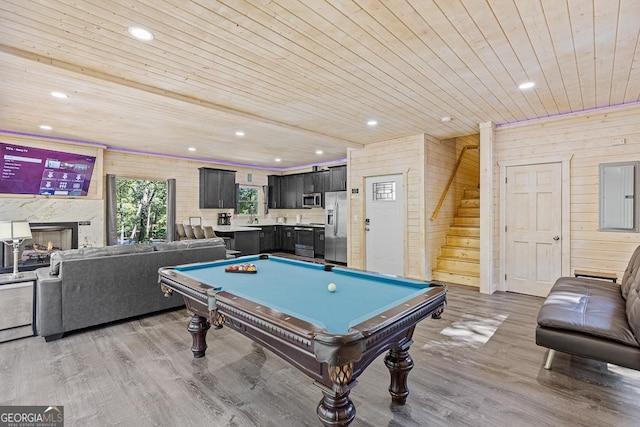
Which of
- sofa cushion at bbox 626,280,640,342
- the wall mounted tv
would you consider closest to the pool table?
sofa cushion at bbox 626,280,640,342

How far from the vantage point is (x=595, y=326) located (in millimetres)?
2225

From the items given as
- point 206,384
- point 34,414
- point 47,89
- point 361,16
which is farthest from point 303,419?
point 47,89

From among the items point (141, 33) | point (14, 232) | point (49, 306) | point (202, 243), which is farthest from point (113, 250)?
point (141, 33)

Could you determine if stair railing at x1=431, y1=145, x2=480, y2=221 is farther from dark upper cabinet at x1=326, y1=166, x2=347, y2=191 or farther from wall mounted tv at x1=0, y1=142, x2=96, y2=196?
wall mounted tv at x1=0, y1=142, x2=96, y2=196

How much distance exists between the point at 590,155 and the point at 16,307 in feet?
23.3

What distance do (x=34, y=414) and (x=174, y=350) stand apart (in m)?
1.01

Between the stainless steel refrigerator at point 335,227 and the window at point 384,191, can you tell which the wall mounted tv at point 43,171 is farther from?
the window at point 384,191

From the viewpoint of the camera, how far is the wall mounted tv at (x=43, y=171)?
17.4ft

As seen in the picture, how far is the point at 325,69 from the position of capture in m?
2.99

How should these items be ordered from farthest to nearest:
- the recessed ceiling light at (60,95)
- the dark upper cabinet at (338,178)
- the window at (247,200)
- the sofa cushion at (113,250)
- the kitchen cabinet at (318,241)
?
1. the window at (247,200)
2. the kitchen cabinet at (318,241)
3. the dark upper cabinet at (338,178)
4. the recessed ceiling light at (60,95)
5. the sofa cushion at (113,250)

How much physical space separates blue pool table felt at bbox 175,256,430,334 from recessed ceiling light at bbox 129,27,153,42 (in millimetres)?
1920

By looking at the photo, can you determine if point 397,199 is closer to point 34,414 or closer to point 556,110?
point 556,110

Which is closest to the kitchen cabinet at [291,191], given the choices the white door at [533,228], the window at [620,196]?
the white door at [533,228]

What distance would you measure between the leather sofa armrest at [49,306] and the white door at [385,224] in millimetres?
4798
